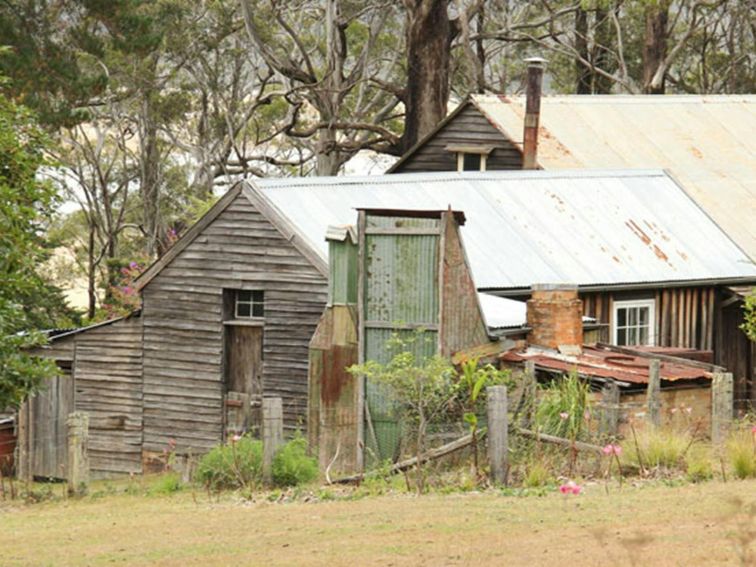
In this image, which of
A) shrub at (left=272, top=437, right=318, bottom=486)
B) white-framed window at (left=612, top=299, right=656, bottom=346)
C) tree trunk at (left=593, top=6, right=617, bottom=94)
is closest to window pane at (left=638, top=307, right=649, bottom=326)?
white-framed window at (left=612, top=299, right=656, bottom=346)

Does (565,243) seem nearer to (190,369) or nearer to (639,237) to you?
(639,237)

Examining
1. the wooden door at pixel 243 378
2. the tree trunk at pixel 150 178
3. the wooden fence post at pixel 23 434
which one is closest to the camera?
the wooden door at pixel 243 378

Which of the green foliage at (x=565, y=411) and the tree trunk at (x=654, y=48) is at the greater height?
the tree trunk at (x=654, y=48)

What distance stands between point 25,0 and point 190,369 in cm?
1695

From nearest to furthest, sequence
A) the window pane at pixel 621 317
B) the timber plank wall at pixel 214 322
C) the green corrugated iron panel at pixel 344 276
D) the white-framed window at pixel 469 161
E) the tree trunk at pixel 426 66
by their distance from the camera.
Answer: the green corrugated iron panel at pixel 344 276 < the timber plank wall at pixel 214 322 < the window pane at pixel 621 317 < the white-framed window at pixel 469 161 < the tree trunk at pixel 426 66

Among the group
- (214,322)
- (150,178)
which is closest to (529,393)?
(214,322)

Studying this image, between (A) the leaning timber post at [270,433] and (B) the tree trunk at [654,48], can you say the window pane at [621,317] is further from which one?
(B) the tree trunk at [654,48]

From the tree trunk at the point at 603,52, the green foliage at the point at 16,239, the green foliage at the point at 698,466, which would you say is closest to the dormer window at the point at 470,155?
the green foliage at the point at 698,466

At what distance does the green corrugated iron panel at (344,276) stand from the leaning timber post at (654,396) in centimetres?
420

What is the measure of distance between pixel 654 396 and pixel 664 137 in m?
15.3

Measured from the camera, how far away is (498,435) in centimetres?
1770

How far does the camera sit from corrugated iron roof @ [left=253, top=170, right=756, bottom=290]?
26.2m

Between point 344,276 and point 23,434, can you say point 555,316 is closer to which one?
point 344,276

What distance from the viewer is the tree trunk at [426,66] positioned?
4212cm
